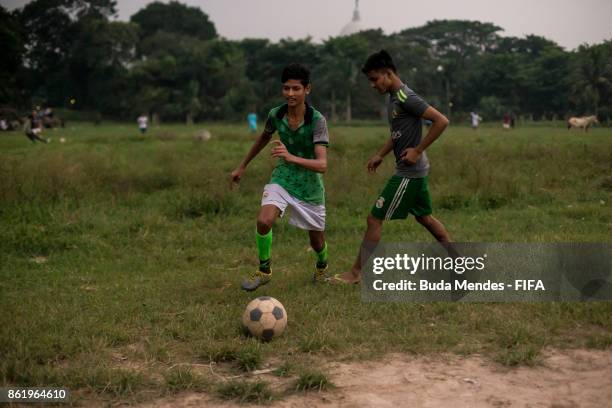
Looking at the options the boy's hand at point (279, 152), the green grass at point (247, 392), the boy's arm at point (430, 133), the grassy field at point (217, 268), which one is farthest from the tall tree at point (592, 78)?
the green grass at point (247, 392)

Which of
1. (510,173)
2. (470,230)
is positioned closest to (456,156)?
(510,173)

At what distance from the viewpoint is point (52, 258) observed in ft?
24.1

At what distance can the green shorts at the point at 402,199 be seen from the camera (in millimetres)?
5574

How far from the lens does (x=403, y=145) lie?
5.59 m

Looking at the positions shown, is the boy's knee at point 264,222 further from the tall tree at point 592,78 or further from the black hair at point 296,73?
the tall tree at point 592,78

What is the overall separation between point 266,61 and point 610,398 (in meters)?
55.1

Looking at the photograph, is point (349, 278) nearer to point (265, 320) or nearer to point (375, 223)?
point (375, 223)

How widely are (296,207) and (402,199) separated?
96 cm

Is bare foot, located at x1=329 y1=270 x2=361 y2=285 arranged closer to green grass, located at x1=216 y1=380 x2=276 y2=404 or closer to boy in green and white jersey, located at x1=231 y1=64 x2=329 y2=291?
boy in green and white jersey, located at x1=231 y1=64 x2=329 y2=291

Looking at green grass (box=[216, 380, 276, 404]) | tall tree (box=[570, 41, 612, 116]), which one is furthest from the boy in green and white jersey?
tall tree (box=[570, 41, 612, 116])

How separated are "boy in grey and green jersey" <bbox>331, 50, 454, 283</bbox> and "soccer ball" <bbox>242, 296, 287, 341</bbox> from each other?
155 cm

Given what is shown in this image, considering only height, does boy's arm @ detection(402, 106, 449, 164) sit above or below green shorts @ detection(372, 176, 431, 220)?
above

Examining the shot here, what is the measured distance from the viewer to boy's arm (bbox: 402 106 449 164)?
17.4 ft

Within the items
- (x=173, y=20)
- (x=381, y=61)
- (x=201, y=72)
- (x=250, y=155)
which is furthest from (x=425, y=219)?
(x=173, y=20)
